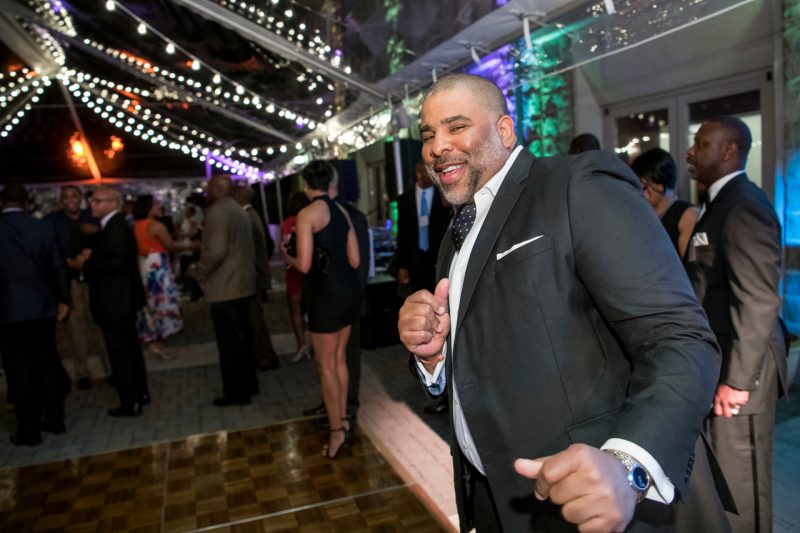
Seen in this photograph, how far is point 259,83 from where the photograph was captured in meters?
8.31

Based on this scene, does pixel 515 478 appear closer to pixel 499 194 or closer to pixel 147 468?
pixel 499 194

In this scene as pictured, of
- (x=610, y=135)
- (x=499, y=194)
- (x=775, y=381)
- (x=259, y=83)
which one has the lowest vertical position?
(x=775, y=381)

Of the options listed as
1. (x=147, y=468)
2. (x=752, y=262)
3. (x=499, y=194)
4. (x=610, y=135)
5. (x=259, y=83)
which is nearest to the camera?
(x=499, y=194)

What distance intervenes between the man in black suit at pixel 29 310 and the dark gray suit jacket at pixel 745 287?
12.9 ft

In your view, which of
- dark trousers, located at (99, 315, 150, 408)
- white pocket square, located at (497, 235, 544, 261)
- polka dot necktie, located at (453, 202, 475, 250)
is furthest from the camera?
dark trousers, located at (99, 315, 150, 408)

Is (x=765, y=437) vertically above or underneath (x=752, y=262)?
underneath

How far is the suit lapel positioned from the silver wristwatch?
428mm

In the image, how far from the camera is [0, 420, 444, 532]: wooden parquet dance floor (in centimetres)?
296

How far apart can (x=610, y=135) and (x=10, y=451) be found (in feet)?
18.2

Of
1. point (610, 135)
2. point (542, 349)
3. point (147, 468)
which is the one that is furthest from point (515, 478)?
point (610, 135)

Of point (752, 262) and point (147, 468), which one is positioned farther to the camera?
point (147, 468)

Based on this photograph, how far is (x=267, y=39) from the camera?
6.14 meters

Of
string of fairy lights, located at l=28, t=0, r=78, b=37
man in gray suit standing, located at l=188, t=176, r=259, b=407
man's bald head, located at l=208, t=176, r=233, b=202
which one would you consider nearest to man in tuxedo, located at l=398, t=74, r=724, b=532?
man in gray suit standing, located at l=188, t=176, r=259, b=407

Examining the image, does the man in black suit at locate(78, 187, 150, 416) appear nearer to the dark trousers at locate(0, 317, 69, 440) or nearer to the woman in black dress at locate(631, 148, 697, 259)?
the dark trousers at locate(0, 317, 69, 440)
